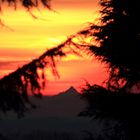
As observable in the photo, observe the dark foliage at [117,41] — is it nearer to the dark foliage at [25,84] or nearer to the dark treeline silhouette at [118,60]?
the dark treeline silhouette at [118,60]

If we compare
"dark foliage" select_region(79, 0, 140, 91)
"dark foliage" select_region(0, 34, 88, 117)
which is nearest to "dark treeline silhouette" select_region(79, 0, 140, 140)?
"dark foliage" select_region(79, 0, 140, 91)

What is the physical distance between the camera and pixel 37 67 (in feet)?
15.0

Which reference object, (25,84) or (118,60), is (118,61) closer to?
(118,60)

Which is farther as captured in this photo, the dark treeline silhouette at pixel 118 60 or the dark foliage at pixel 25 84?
the dark treeline silhouette at pixel 118 60

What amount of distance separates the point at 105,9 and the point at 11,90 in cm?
2285

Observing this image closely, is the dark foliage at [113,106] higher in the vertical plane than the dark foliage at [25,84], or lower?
lower

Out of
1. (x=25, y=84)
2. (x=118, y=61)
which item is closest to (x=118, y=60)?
(x=118, y=61)

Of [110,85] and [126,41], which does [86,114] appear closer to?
[110,85]

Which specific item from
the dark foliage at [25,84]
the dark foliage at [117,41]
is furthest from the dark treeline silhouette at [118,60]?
the dark foliage at [25,84]

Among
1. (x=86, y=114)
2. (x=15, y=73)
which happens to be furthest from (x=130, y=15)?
(x=15, y=73)

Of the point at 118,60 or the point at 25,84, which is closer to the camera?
the point at 25,84

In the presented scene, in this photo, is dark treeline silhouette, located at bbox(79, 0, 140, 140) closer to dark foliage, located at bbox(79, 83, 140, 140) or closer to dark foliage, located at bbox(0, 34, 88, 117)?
dark foliage, located at bbox(79, 83, 140, 140)

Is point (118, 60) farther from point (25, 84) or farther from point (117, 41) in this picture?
point (25, 84)

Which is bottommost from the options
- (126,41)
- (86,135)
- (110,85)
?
(86,135)
